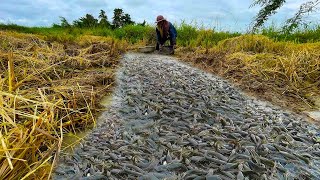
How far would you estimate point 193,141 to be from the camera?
117 inches

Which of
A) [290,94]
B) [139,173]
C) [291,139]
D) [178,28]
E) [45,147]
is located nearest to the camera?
[139,173]

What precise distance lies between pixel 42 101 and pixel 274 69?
4.02 m

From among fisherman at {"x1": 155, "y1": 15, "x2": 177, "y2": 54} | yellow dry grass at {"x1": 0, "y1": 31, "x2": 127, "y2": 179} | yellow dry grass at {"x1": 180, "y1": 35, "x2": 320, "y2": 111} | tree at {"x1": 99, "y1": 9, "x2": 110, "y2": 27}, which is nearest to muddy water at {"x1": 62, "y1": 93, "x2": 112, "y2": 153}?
yellow dry grass at {"x1": 0, "y1": 31, "x2": 127, "y2": 179}

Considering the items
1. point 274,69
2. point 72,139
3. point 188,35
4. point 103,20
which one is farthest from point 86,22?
point 72,139

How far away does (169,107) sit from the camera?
3.91m

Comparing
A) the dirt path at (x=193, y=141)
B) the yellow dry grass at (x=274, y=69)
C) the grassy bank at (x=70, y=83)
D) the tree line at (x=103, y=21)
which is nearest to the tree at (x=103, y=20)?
the tree line at (x=103, y=21)

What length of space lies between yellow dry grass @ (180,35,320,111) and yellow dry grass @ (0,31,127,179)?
2015mm

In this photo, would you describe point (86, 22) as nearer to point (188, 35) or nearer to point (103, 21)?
point (103, 21)

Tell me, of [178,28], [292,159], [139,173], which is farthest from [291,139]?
[178,28]

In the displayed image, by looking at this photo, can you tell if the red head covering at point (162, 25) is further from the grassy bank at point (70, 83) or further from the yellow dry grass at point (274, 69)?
the yellow dry grass at point (274, 69)

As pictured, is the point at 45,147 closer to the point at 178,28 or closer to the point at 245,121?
the point at 245,121

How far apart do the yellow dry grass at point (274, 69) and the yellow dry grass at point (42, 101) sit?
2.02 m

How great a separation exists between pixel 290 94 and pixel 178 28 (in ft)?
26.7

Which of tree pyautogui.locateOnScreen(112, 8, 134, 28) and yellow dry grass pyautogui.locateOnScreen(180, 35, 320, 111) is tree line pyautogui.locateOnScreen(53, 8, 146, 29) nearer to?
tree pyautogui.locateOnScreen(112, 8, 134, 28)
